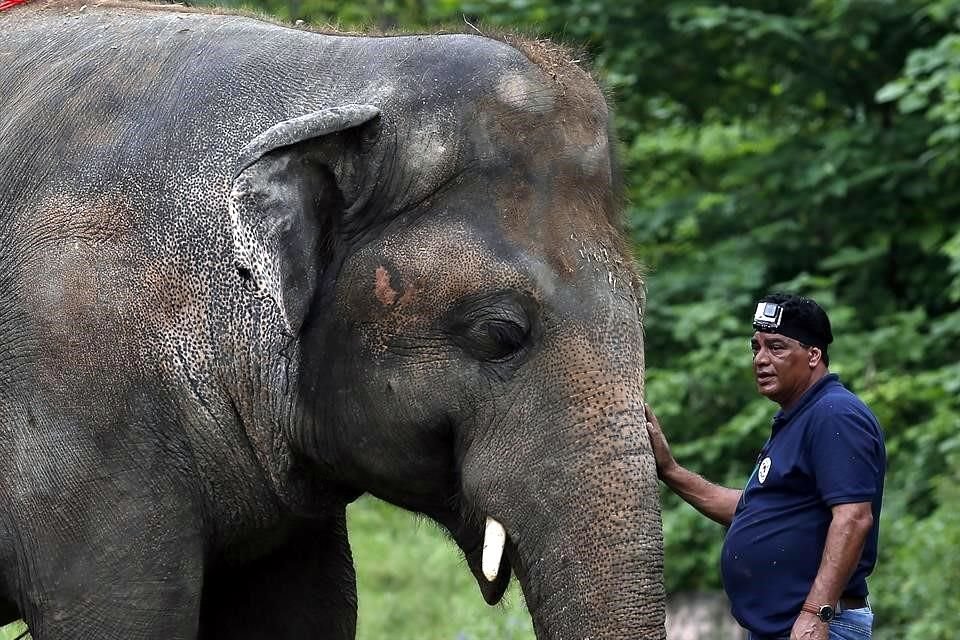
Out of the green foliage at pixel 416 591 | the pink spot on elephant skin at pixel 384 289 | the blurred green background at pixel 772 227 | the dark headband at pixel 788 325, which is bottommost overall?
the green foliage at pixel 416 591

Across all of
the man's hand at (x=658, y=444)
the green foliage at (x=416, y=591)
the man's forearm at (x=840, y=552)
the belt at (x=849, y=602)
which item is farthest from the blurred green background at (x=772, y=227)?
the man's forearm at (x=840, y=552)

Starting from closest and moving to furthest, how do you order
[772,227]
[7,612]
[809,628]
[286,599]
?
1. [809,628]
2. [7,612]
3. [286,599]
4. [772,227]

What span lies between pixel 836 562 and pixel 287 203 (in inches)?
62.6

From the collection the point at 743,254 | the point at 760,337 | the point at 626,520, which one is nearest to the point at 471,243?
the point at 626,520

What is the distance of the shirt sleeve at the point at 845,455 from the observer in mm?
4223

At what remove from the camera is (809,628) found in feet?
13.6

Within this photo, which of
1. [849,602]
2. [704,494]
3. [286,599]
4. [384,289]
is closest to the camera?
[384,289]

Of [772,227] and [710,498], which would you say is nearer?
[710,498]

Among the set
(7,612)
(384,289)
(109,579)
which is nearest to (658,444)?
(384,289)

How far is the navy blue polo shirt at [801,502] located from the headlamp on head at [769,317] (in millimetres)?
190

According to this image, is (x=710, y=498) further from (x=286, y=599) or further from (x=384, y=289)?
(x=384, y=289)

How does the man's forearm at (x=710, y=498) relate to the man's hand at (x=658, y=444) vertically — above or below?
below

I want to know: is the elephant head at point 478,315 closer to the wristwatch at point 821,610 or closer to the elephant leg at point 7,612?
the wristwatch at point 821,610

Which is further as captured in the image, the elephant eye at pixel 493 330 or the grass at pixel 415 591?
the grass at pixel 415 591
